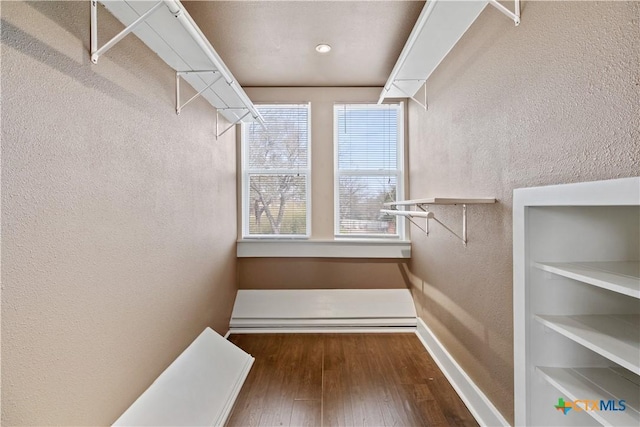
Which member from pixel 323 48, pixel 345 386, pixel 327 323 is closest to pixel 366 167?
pixel 323 48

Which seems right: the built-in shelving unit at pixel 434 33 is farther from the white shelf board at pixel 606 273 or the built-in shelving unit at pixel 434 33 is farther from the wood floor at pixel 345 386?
the wood floor at pixel 345 386

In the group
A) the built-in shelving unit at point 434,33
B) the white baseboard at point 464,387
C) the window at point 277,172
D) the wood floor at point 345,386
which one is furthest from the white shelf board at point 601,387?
the window at point 277,172

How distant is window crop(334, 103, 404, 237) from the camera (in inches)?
121

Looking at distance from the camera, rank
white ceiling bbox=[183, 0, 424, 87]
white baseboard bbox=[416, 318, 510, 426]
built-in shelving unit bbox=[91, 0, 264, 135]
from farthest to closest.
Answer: white ceiling bbox=[183, 0, 424, 87] < white baseboard bbox=[416, 318, 510, 426] < built-in shelving unit bbox=[91, 0, 264, 135]

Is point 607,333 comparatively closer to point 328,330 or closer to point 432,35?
point 432,35

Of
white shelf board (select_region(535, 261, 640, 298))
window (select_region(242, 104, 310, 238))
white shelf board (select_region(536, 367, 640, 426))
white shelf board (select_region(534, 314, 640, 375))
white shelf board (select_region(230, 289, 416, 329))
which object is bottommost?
white shelf board (select_region(230, 289, 416, 329))

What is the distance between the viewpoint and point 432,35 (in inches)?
64.1

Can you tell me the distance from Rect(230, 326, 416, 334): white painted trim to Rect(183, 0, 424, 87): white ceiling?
2.37 metres

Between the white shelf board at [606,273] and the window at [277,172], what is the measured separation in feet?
7.40

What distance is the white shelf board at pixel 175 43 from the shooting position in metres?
1.20

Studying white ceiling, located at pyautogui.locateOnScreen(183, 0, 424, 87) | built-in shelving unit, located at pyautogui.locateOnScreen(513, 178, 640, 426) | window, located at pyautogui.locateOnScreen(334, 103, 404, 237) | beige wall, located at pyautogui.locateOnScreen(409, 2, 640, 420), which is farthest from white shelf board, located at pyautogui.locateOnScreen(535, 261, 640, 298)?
window, located at pyautogui.locateOnScreen(334, 103, 404, 237)

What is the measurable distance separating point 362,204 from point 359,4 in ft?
5.79

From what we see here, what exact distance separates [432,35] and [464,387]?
205cm

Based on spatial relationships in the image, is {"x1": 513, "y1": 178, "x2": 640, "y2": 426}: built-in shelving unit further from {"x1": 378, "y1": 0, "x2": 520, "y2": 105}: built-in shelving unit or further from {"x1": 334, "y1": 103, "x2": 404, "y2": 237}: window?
{"x1": 334, "y1": 103, "x2": 404, "y2": 237}: window
